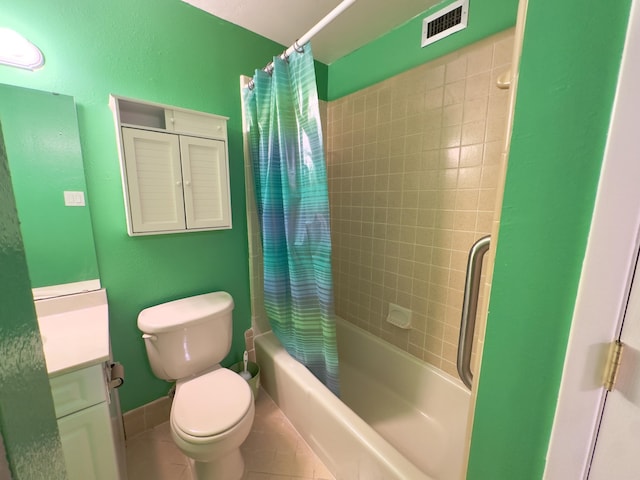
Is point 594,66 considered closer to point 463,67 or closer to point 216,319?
point 463,67

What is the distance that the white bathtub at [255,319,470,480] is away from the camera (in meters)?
1.03

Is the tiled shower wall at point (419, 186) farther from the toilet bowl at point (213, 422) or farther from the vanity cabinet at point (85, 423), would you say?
the vanity cabinet at point (85, 423)

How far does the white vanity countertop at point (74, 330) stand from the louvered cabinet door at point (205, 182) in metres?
0.55

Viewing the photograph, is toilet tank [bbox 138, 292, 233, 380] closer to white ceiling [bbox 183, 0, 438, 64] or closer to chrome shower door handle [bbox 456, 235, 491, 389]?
chrome shower door handle [bbox 456, 235, 491, 389]

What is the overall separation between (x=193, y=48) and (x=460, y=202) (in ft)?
5.26

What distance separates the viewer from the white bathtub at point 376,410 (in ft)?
3.38

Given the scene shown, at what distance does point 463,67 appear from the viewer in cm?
122

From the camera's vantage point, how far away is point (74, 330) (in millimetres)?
992

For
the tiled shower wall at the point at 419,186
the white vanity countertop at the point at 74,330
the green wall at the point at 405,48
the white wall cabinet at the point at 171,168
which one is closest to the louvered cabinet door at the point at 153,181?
the white wall cabinet at the point at 171,168

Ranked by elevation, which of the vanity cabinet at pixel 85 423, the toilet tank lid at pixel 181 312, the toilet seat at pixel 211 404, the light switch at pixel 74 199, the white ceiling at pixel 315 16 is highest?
the white ceiling at pixel 315 16

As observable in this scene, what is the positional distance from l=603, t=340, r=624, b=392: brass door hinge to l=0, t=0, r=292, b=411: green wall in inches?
61.7

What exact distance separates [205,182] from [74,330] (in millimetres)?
840

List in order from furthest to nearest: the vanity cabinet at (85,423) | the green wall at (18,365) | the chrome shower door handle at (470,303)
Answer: the vanity cabinet at (85,423) < the chrome shower door handle at (470,303) < the green wall at (18,365)

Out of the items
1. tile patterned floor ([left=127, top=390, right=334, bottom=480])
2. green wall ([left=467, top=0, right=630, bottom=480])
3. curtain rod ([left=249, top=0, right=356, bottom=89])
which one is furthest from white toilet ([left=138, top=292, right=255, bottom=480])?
curtain rod ([left=249, top=0, right=356, bottom=89])
